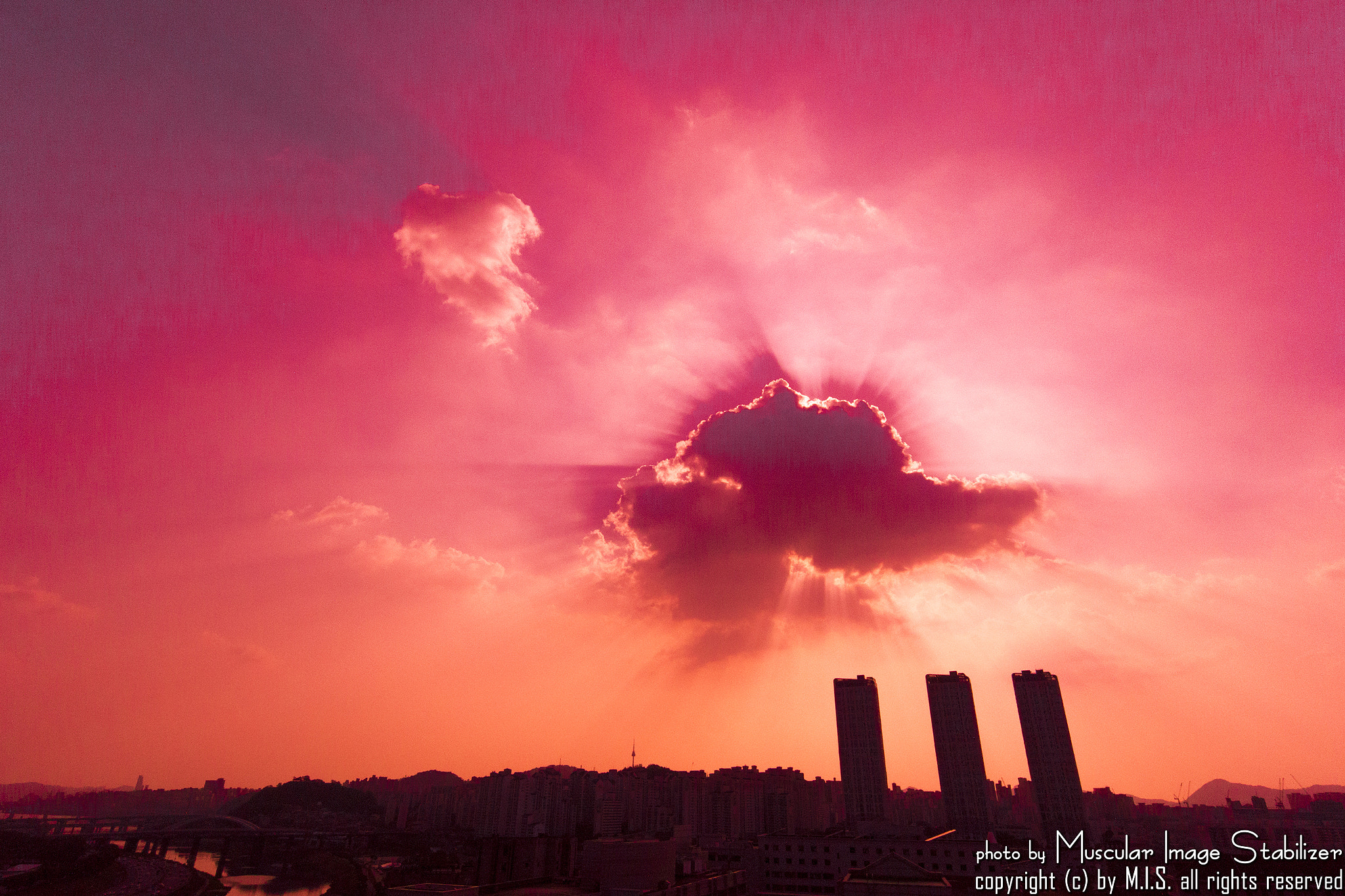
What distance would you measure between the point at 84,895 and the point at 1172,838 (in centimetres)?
25863

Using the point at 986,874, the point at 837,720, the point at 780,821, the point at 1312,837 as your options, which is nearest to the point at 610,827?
the point at 780,821

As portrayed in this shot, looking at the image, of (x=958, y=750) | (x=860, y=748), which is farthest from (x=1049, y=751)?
(x=860, y=748)

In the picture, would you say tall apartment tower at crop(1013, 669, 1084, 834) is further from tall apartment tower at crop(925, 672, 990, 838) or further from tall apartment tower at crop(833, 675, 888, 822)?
A: tall apartment tower at crop(833, 675, 888, 822)

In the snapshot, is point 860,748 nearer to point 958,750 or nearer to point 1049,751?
point 958,750

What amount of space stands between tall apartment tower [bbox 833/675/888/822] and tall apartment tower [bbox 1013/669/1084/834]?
117 feet

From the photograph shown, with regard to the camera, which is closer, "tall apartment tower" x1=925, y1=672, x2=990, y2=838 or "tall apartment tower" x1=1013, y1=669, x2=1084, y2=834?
"tall apartment tower" x1=1013, y1=669, x2=1084, y2=834

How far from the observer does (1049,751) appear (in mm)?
151375

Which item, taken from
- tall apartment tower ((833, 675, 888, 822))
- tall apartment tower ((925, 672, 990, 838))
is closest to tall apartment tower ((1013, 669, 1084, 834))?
tall apartment tower ((925, 672, 990, 838))

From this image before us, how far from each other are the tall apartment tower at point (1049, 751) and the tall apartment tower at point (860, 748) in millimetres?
35641

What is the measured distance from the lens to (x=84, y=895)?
5738 inches

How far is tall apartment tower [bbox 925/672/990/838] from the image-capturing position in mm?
156125

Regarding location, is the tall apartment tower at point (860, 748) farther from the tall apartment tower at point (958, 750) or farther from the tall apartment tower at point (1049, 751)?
the tall apartment tower at point (1049, 751)

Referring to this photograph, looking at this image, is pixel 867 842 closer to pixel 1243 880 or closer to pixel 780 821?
pixel 1243 880

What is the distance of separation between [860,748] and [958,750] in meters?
24.5
